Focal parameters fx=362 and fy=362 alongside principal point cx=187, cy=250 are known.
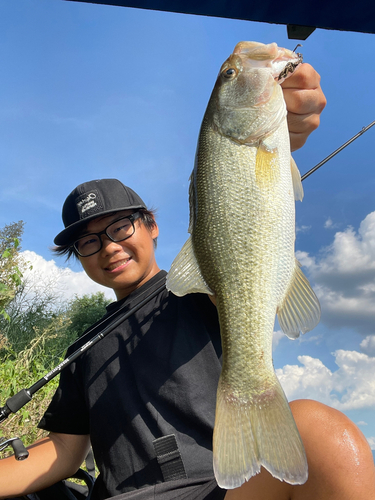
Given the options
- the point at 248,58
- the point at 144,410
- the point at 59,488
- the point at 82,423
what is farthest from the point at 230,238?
the point at 59,488

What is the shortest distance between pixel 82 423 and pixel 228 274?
5.07ft

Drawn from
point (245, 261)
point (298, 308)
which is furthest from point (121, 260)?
point (298, 308)

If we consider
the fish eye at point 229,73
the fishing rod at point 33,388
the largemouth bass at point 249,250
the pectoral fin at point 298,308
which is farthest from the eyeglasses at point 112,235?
the pectoral fin at point 298,308

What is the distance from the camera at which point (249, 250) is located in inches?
49.9

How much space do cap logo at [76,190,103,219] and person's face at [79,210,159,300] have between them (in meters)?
0.07

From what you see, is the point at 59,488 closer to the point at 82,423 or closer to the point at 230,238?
the point at 82,423

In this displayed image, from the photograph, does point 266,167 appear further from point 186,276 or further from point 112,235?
point 112,235

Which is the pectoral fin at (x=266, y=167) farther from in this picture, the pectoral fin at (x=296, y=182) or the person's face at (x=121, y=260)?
the person's face at (x=121, y=260)

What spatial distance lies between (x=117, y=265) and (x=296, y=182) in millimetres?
1219

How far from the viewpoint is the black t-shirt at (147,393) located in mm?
1685

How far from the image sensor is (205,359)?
5.98 ft

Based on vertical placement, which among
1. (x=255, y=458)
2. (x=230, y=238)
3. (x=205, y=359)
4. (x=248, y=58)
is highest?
(x=248, y=58)

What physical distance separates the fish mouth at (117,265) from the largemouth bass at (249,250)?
90 centimetres

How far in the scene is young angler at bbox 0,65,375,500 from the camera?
1144 mm
